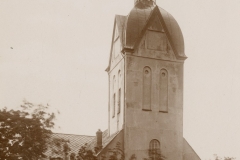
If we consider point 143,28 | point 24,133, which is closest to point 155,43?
point 143,28

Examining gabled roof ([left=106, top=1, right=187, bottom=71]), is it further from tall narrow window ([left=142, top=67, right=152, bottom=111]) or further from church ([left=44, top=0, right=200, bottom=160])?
tall narrow window ([left=142, top=67, right=152, bottom=111])

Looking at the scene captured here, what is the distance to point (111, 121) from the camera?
122ft

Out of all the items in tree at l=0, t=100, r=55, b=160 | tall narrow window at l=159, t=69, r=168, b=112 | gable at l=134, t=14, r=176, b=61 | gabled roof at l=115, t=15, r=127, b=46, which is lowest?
tree at l=0, t=100, r=55, b=160

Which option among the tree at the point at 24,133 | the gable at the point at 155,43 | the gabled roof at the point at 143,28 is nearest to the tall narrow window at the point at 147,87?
the gable at the point at 155,43

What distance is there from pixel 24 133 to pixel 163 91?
1795 centimetres

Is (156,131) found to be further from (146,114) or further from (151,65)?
(151,65)

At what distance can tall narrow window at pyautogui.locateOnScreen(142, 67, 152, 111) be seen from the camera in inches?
1347

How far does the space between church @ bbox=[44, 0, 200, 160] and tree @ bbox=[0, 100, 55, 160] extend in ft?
44.9

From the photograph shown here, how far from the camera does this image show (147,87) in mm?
34562

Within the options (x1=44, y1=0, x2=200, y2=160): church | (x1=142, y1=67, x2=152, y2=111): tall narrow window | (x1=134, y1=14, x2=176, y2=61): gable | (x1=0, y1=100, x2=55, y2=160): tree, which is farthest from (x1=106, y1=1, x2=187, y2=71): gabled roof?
(x1=0, y1=100, x2=55, y2=160): tree

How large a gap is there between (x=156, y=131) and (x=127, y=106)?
8.97 ft

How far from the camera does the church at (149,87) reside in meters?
33.5

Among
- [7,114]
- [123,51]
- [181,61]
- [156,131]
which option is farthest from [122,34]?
[7,114]

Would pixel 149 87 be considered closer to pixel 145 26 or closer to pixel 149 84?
pixel 149 84
